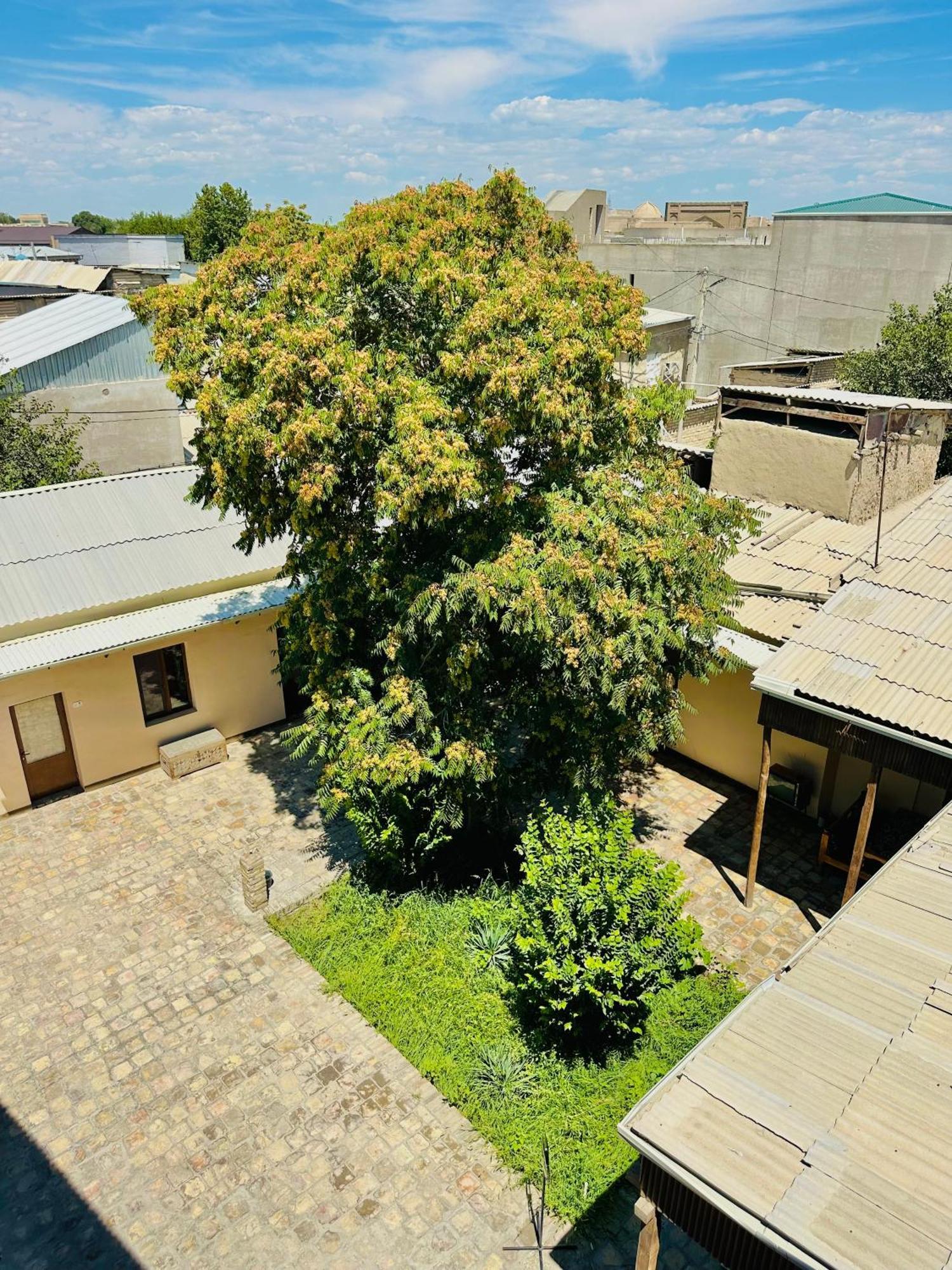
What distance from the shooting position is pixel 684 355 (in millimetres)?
39500

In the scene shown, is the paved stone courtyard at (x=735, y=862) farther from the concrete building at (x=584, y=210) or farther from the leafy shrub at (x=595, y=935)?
the concrete building at (x=584, y=210)

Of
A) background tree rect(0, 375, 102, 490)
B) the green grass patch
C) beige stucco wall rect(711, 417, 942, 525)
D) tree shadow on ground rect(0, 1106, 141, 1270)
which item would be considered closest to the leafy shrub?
A: the green grass patch

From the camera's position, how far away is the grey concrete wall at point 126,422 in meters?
25.2

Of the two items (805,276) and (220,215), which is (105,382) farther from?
(220,215)

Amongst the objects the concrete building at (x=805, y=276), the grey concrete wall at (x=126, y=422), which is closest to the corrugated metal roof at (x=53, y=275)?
the grey concrete wall at (x=126, y=422)

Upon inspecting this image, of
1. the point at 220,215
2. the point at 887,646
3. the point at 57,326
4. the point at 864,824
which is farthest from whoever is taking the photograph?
the point at 220,215

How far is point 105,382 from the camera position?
25.7 metres

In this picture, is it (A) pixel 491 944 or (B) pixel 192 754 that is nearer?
(A) pixel 491 944

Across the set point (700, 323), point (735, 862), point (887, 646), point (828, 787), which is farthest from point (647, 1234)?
point (700, 323)

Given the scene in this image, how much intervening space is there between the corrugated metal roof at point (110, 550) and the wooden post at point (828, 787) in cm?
1040

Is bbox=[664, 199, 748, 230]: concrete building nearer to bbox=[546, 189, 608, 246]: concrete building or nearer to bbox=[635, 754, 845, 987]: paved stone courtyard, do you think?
bbox=[546, 189, 608, 246]: concrete building

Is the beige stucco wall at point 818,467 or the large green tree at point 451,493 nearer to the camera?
the large green tree at point 451,493

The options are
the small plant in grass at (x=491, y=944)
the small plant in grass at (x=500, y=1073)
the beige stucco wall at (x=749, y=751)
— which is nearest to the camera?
the small plant in grass at (x=500, y=1073)

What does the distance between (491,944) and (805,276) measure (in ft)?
119
